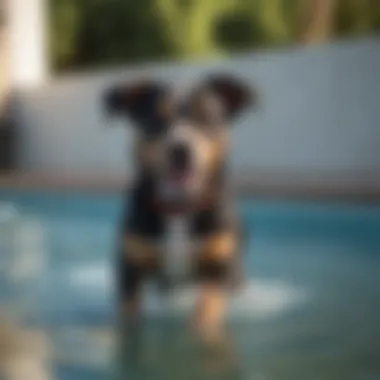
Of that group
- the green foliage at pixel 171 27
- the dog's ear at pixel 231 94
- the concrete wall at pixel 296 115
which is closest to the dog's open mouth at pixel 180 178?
the dog's ear at pixel 231 94

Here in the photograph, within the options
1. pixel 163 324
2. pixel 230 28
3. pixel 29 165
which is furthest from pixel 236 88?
pixel 29 165

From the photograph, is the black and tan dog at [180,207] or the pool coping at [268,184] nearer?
the black and tan dog at [180,207]

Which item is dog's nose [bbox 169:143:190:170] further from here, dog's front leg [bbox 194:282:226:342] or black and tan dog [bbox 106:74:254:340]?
dog's front leg [bbox 194:282:226:342]

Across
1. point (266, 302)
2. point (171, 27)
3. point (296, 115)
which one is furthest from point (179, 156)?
point (171, 27)

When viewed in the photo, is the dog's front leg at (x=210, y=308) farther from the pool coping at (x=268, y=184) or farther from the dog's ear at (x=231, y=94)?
the pool coping at (x=268, y=184)

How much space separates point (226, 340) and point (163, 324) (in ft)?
0.32

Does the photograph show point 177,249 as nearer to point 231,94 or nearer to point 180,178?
point 180,178

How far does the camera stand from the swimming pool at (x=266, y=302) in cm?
89

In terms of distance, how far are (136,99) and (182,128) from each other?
96mm

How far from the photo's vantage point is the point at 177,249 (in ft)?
3.31

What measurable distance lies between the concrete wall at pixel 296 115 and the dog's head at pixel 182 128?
946 mm

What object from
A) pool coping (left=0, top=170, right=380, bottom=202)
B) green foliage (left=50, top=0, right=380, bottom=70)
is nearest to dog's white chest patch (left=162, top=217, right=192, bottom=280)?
pool coping (left=0, top=170, right=380, bottom=202)

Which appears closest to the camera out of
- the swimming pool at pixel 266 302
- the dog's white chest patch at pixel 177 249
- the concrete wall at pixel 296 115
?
the swimming pool at pixel 266 302

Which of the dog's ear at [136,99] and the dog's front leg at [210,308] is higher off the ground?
the dog's ear at [136,99]
